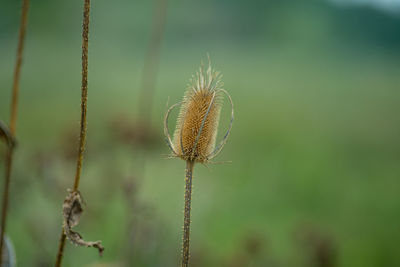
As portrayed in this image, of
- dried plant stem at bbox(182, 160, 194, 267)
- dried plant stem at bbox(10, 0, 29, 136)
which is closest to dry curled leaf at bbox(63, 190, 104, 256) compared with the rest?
dried plant stem at bbox(182, 160, 194, 267)

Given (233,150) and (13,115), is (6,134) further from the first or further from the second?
(233,150)

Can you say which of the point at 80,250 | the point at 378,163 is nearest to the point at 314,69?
the point at 378,163

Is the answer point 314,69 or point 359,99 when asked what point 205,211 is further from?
point 314,69

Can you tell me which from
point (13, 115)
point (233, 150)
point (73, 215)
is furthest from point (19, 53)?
point (233, 150)

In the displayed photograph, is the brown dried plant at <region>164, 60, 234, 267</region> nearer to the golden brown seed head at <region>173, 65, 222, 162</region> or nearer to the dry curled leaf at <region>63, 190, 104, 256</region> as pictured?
the golden brown seed head at <region>173, 65, 222, 162</region>

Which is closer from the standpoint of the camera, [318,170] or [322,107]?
[318,170]

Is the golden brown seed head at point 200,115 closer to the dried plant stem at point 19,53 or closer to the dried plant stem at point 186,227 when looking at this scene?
the dried plant stem at point 186,227
